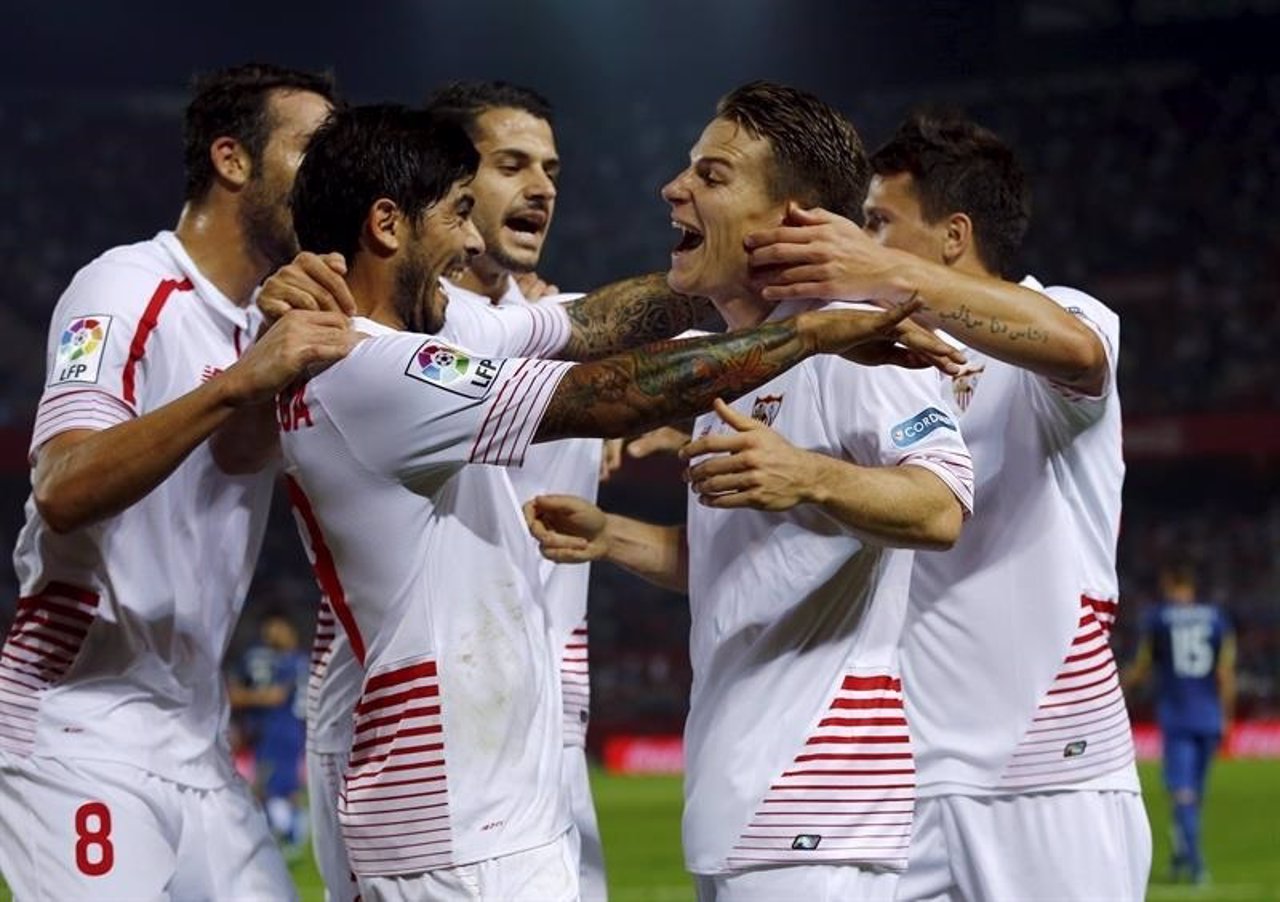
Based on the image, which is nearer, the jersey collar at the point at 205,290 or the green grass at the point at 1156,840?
the jersey collar at the point at 205,290

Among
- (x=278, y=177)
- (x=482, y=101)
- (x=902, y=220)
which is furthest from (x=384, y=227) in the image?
(x=482, y=101)

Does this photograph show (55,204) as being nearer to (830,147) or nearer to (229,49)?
(229,49)

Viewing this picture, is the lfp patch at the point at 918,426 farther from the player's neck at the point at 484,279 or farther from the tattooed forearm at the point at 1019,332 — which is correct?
the player's neck at the point at 484,279

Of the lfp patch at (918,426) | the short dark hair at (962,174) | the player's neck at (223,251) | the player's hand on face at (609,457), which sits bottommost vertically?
the lfp patch at (918,426)

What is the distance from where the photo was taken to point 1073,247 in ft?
107

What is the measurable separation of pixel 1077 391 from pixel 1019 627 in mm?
633

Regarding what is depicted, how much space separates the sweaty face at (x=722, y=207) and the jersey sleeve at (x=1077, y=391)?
0.92 meters

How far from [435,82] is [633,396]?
28182mm

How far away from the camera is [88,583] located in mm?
4551

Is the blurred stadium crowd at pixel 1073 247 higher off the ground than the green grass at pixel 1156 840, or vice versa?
the blurred stadium crowd at pixel 1073 247

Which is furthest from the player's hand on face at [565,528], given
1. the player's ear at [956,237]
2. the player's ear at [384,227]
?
the player's ear at [956,237]

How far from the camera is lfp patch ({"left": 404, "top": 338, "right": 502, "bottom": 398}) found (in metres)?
3.67

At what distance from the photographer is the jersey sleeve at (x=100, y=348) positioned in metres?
4.35

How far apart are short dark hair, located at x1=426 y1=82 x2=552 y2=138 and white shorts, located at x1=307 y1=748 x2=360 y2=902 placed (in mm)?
2105
